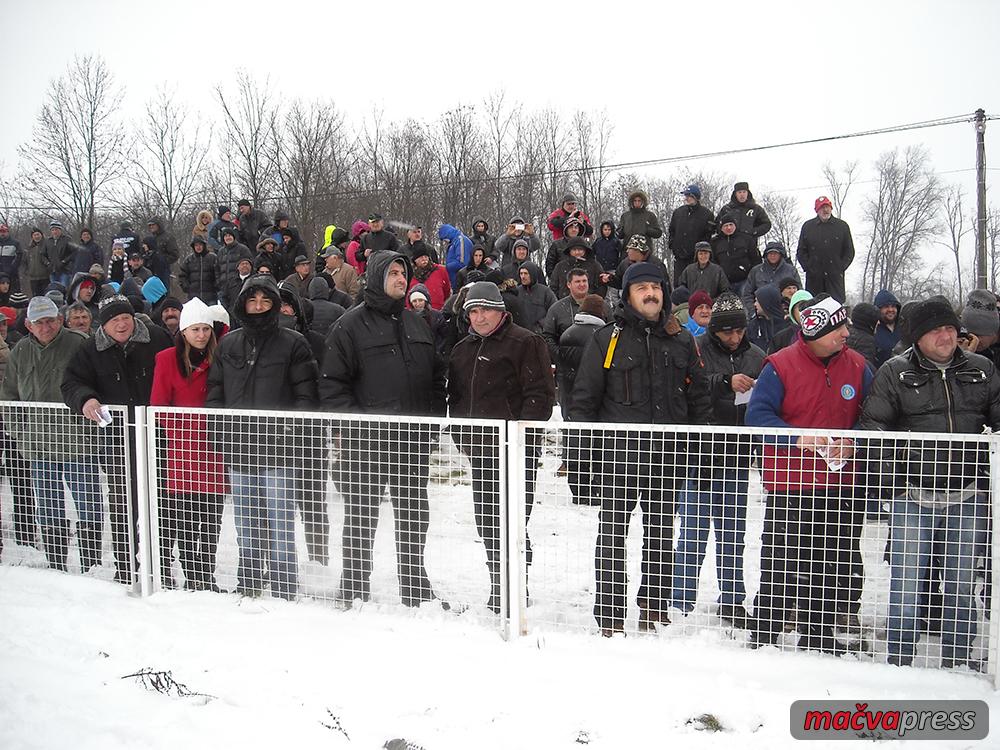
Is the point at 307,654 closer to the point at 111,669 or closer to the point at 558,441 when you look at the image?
the point at 111,669

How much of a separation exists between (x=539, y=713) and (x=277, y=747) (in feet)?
4.06

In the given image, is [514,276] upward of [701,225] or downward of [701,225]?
downward

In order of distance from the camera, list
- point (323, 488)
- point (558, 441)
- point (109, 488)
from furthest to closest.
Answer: point (109, 488)
point (323, 488)
point (558, 441)

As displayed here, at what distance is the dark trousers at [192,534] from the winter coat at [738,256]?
8003 millimetres

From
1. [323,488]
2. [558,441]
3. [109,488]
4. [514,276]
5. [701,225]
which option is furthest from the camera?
[701,225]

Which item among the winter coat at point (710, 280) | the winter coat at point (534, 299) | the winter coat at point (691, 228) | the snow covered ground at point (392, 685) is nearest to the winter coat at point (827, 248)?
the winter coat at point (691, 228)

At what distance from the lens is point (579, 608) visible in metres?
4.52

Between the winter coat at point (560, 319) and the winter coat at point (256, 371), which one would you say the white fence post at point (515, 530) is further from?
the winter coat at point (560, 319)

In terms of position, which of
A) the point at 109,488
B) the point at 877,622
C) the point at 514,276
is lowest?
the point at 877,622

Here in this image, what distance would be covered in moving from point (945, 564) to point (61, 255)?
52.7 feet

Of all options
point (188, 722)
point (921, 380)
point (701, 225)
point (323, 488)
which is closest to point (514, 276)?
point (701, 225)

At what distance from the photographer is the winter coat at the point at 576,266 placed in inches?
370

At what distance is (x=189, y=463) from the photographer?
5.13m

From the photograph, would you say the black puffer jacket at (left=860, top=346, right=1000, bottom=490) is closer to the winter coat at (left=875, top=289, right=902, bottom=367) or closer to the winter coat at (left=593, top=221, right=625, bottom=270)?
the winter coat at (left=875, top=289, right=902, bottom=367)
